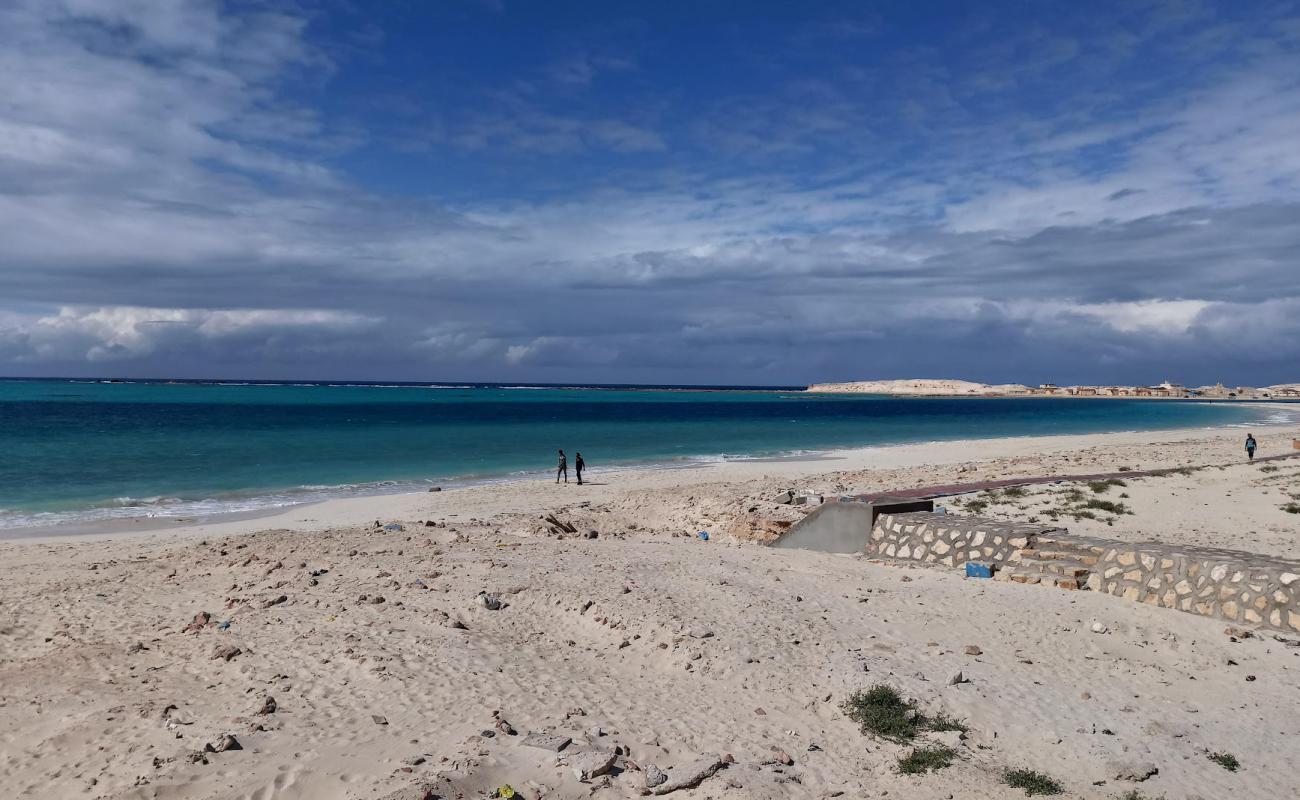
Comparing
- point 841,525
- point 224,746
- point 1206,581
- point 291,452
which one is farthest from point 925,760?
point 291,452

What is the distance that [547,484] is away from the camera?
93.4 ft

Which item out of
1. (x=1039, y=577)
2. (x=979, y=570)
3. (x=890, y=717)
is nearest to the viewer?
(x=890, y=717)

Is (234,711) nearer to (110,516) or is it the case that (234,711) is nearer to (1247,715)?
(1247,715)

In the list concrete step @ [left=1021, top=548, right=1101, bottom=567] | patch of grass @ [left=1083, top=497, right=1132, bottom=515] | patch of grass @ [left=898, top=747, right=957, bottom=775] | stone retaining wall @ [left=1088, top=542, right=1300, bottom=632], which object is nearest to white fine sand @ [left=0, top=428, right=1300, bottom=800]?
patch of grass @ [left=898, top=747, right=957, bottom=775]

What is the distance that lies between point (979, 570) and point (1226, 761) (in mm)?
5476

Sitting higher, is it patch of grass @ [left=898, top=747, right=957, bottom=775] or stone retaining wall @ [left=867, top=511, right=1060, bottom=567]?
stone retaining wall @ [left=867, top=511, right=1060, bottom=567]

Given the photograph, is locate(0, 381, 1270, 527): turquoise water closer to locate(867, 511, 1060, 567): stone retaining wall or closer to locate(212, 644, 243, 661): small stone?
locate(212, 644, 243, 661): small stone

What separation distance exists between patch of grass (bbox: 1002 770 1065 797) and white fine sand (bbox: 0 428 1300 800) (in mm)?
102

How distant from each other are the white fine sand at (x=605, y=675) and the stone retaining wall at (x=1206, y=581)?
351 millimetres

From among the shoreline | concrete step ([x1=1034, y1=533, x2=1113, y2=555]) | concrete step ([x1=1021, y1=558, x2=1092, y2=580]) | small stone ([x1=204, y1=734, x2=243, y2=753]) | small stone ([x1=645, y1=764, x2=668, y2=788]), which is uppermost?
concrete step ([x1=1034, y1=533, x2=1113, y2=555])

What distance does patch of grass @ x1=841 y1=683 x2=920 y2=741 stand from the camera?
671 centimetres

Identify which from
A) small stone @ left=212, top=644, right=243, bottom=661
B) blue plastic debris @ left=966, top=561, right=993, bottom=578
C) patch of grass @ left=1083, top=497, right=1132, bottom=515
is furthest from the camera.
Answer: patch of grass @ left=1083, top=497, right=1132, bottom=515

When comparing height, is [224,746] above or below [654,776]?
above

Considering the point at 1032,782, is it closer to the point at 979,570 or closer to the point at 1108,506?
the point at 979,570
